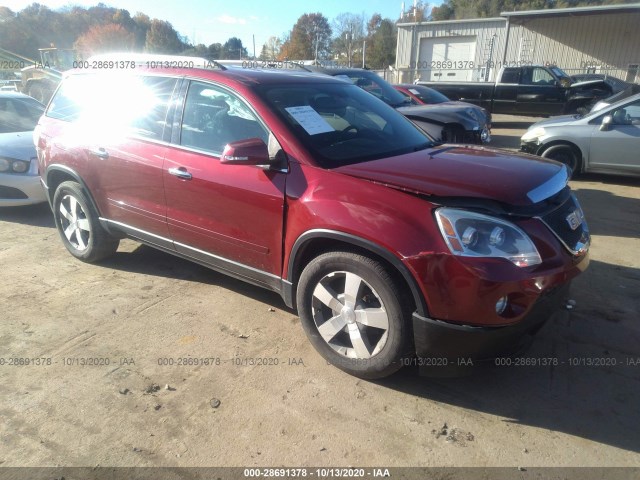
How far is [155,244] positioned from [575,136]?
6.77 metres

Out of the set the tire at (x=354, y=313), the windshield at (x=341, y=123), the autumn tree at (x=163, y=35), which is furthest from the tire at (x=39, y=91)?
the autumn tree at (x=163, y=35)

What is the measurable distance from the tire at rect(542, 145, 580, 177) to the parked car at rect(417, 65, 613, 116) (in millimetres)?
8766

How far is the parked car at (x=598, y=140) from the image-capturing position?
7312 mm

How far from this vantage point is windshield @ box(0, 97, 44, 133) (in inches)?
278

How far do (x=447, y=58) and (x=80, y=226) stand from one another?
33.2 metres

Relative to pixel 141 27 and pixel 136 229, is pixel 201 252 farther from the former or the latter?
pixel 141 27

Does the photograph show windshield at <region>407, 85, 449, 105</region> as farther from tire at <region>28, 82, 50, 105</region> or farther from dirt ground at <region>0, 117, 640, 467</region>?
tire at <region>28, 82, 50, 105</region>

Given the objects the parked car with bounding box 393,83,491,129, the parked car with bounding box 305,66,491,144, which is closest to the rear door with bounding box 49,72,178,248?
the parked car with bounding box 305,66,491,144

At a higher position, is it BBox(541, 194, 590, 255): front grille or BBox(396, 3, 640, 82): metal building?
BBox(396, 3, 640, 82): metal building

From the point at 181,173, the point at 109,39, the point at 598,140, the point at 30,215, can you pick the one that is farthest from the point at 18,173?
the point at 109,39

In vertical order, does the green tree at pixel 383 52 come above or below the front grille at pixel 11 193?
above

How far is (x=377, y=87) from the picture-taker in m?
9.55

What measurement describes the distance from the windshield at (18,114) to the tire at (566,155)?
8.18 metres

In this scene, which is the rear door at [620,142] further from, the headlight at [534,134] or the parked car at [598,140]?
the headlight at [534,134]
